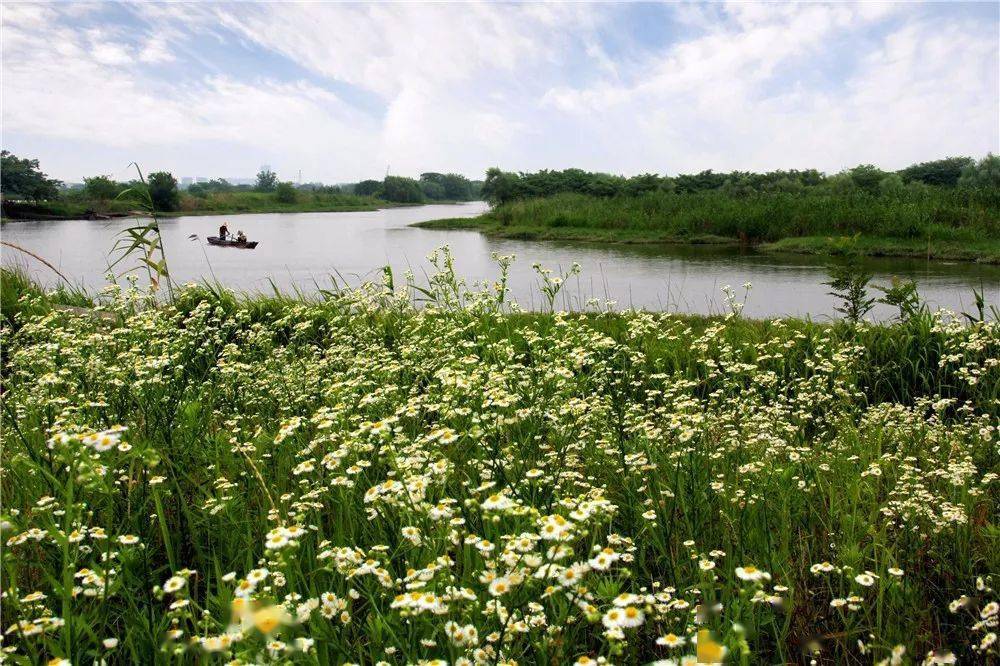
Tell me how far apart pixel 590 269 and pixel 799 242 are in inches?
305

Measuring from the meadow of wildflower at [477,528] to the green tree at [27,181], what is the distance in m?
42.7

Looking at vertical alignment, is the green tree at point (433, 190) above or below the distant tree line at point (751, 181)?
above

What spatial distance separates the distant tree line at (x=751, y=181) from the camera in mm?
29781

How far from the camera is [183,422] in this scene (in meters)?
3.14

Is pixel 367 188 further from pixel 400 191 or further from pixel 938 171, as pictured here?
pixel 938 171

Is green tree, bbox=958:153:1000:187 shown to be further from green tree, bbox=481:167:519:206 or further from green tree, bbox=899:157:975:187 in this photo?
green tree, bbox=481:167:519:206

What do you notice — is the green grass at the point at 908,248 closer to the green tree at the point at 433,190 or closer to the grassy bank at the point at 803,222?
the grassy bank at the point at 803,222

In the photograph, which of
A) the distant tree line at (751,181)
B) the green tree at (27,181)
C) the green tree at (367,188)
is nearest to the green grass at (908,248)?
the distant tree line at (751,181)

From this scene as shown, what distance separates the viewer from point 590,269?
15.2 metres

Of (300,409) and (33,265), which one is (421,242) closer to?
(33,265)

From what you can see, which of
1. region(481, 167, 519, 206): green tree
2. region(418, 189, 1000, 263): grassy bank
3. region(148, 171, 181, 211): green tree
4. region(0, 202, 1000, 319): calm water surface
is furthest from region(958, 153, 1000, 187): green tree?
region(148, 171, 181, 211): green tree

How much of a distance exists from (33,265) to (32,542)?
55.3 ft

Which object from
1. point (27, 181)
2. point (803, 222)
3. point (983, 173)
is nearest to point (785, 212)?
point (803, 222)

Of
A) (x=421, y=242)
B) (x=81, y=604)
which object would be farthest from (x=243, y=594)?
(x=421, y=242)
